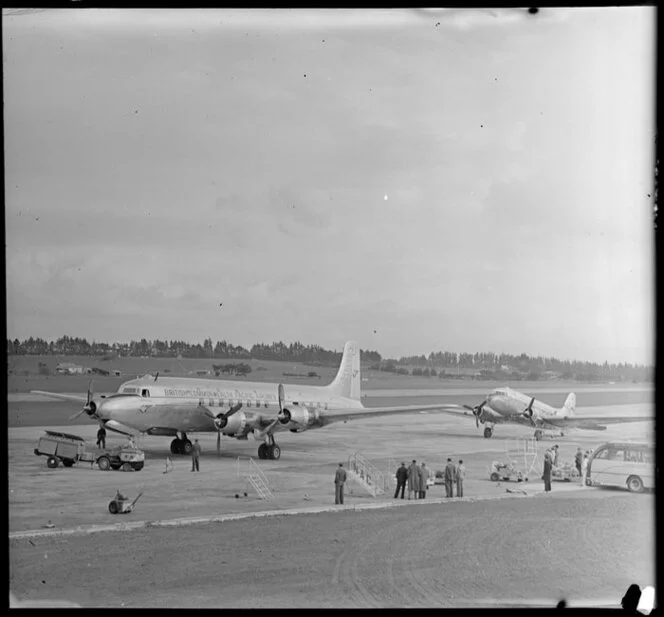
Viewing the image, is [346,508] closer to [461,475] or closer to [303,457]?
[303,457]

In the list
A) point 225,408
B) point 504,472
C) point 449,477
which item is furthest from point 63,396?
point 504,472

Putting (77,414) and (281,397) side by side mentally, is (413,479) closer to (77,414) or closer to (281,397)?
(281,397)

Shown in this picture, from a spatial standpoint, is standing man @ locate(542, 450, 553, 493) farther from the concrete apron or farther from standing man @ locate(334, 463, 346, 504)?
standing man @ locate(334, 463, 346, 504)

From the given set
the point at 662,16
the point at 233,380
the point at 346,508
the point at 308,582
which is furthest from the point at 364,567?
the point at 662,16

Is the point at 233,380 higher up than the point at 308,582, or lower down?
higher up

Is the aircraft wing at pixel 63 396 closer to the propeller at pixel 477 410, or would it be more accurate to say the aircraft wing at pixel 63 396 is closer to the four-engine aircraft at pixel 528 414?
the four-engine aircraft at pixel 528 414

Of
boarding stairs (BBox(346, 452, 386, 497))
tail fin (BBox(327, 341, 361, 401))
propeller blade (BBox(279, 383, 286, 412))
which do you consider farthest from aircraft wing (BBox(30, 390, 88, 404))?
boarding stairs (BBox(346, 452, 386, 497))

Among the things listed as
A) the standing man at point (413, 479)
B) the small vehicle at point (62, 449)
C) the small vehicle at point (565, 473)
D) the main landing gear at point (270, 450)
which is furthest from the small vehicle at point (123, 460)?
the small vehicle at point (565, 473)
